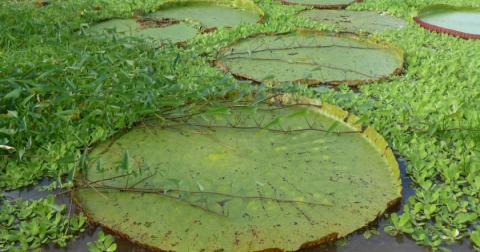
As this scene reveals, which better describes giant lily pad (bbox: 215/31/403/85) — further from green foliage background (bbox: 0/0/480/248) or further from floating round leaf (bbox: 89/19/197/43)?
floating round leaf (bbox: 89/19/197/43)

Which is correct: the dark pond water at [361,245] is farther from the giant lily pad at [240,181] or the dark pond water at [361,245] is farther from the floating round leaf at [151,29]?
the floating round leaf at [151,29]

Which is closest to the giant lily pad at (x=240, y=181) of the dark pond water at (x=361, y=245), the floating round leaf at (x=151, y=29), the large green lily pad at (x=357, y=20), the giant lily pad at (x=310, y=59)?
the dark pond water at (x=361, y=245)

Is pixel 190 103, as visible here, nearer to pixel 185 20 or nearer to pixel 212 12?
pixel 185 20

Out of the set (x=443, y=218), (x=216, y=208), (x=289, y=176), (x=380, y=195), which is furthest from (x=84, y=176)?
(x=443, y=218)

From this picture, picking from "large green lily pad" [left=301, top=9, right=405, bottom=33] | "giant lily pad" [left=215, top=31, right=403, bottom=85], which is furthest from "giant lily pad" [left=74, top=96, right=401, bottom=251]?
"large green lily pad" [left=301, top=9, right=405, bottom=33]

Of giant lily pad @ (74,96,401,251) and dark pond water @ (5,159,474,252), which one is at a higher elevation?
giant lily pad @ (74,96,401,251)
